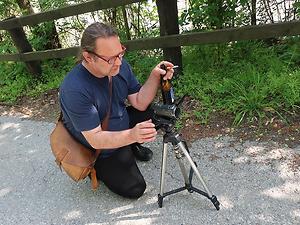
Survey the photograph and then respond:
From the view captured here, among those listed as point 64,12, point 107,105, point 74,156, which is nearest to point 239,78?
point 107,105

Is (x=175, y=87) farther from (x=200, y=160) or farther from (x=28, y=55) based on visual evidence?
(x=28, y=55)

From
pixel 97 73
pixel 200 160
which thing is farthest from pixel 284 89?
pixel 97 73

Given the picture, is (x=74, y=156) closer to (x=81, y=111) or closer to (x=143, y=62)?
(x=81, y=111)

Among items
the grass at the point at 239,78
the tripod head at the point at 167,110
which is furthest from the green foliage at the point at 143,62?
the tripod head at the point at 167,110

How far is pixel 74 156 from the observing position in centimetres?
282

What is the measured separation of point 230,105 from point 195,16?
4.03ft

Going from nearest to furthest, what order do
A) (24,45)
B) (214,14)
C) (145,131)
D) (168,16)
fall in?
(145,131), (168,16), (214,14), (24,45)

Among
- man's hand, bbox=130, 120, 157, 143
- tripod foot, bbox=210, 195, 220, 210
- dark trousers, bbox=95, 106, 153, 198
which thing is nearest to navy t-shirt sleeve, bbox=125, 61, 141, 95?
dark trousers, bbox=95, 106, 153, 198

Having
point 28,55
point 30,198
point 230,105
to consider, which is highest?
point 28,55

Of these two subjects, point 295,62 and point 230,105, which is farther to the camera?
point 295,62

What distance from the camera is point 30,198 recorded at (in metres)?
3.17

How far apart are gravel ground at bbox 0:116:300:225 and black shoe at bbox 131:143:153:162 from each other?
0.06m

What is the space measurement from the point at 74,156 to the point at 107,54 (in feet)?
2.75

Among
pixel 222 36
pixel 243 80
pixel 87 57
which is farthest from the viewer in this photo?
pixel 243 80
